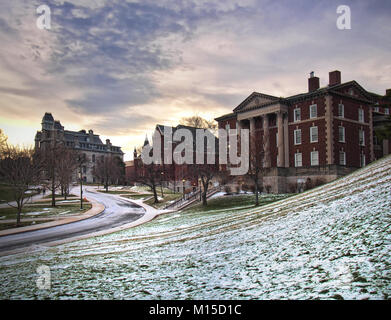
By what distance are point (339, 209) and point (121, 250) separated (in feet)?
35.0

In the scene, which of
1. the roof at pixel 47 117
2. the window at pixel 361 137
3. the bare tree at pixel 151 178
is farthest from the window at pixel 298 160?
the roof at pixel 47 117

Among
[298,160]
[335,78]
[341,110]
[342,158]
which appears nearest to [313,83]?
[335,78]

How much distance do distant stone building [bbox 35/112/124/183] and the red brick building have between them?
87.0m

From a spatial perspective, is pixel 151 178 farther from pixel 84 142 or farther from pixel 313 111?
pixel 84 142

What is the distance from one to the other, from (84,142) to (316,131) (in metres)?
Answer: 107

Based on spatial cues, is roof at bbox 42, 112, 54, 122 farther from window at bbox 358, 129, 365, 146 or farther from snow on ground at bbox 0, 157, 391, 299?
snow on ground at bbox 0, 157, 391, 299

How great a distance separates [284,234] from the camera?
12.1 meters

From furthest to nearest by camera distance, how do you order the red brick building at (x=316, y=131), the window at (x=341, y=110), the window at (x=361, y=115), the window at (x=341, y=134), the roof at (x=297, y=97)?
the window at (x=361, y=115)
the window at (x=341, y=134)
the window at (x=341, y=110)
the roof at (x=297, y=97)
the red brick building at (x=316, y=131)

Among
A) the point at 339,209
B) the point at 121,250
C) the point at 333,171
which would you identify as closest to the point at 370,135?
the point at 333,171

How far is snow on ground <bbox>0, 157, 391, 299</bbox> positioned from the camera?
721 cm

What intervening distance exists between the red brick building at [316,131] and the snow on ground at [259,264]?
28666 millimetres

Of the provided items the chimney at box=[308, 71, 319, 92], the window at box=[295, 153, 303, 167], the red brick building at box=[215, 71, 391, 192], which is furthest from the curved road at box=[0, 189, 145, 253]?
the chimney at box=[308, 71, 319, 92]

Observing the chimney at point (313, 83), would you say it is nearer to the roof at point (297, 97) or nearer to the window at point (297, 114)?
the roof at point (297, 97)

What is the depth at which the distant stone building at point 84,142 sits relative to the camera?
388ft
